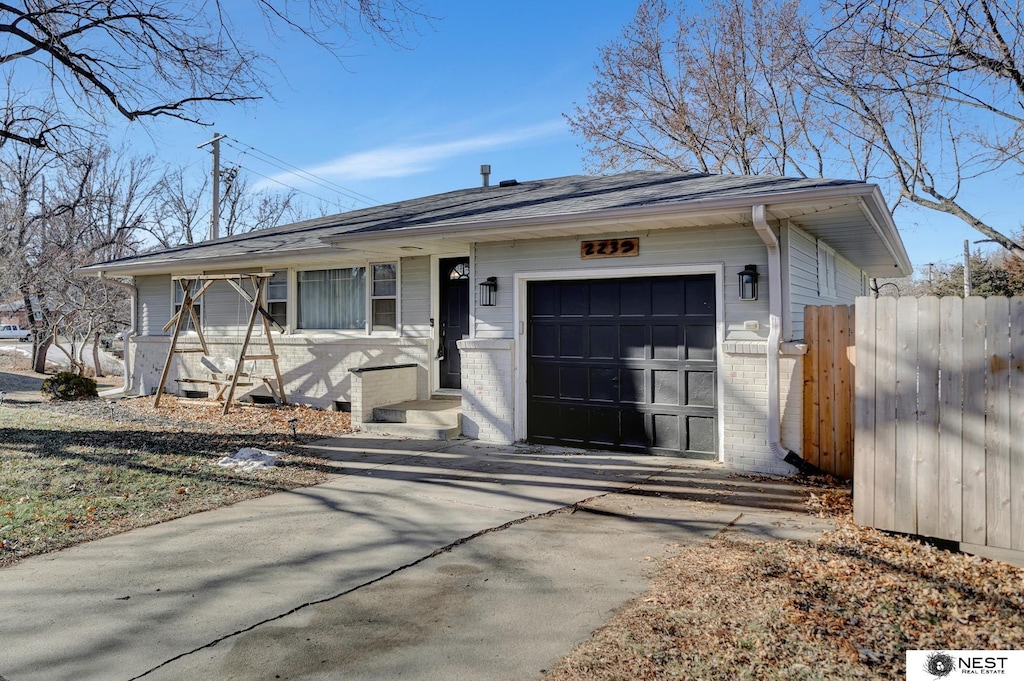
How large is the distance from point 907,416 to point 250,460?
623 cm

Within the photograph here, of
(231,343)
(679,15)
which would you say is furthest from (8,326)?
(679,15)

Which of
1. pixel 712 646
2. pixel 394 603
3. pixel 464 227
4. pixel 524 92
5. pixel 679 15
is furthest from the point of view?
pixel 679 15

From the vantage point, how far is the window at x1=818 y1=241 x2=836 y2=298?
8329 millimetres

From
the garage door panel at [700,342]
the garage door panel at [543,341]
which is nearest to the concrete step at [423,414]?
the garage door panel at [543,341]

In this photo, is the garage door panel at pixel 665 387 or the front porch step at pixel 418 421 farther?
the front porch step at pixel 418 421

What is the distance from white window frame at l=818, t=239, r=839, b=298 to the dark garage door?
2.18 metres

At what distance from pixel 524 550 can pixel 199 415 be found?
8298mm

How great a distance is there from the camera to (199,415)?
35.2 ft

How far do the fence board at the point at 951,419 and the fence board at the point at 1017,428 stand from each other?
26 centimetres

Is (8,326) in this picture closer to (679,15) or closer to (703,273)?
(679,15)

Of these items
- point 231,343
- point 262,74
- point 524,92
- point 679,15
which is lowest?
point 231,343

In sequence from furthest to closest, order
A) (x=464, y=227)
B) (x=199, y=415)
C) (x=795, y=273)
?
(x=199, y=415) < (x=464, y=227) < (x=795, y=273)

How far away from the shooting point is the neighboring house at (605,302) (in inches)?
263

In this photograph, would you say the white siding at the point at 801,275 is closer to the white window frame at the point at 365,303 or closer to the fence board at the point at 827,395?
the fence board at the point at 827,395
